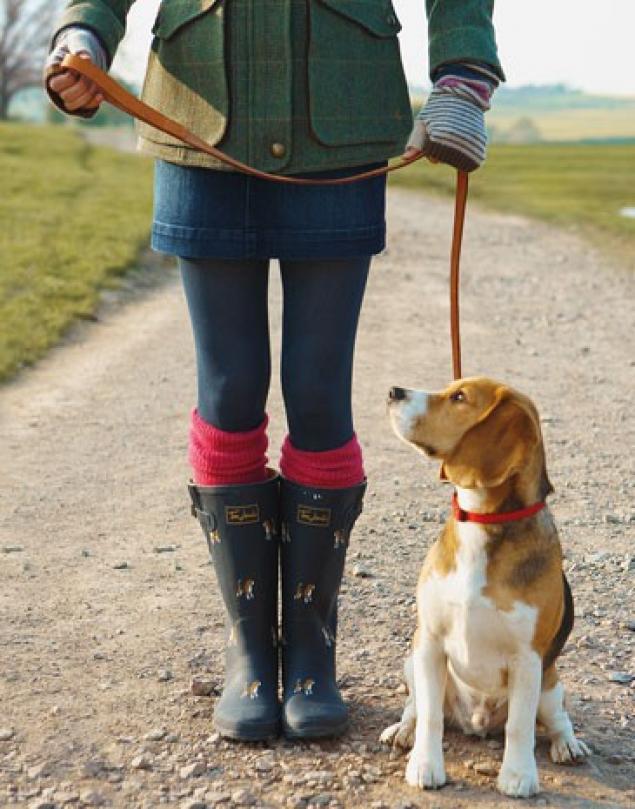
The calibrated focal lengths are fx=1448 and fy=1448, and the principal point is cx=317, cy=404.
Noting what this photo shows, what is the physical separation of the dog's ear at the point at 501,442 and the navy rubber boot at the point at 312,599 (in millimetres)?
536

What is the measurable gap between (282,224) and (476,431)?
2.07 ft

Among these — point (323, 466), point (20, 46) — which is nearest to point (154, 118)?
point (323, 466)

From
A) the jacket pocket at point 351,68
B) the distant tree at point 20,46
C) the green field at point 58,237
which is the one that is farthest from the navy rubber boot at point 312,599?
the distant tree at point 20,46

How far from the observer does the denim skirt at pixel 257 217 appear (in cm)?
317

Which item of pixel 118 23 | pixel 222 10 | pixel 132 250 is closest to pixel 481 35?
pixel 222 10

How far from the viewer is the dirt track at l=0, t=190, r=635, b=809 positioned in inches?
129

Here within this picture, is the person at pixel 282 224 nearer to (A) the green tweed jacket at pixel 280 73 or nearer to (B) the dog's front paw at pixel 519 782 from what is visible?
(A) the green tweed jacket at pixel 280 73

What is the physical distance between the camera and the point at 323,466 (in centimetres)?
342

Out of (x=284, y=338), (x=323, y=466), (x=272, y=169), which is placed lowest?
(x=323, y=466)

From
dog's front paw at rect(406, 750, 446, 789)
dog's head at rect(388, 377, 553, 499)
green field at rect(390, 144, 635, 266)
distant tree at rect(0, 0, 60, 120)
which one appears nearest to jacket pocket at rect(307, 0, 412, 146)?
dog's head at rect(388, 377, 553, 499)

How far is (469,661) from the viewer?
3094 mm

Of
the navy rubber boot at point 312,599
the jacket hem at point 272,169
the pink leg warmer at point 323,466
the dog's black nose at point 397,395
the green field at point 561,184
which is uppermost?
the jacket hem at point 272,169

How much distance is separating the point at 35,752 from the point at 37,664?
1.92 feet

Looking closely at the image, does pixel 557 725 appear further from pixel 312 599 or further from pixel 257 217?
pixel 257 217
